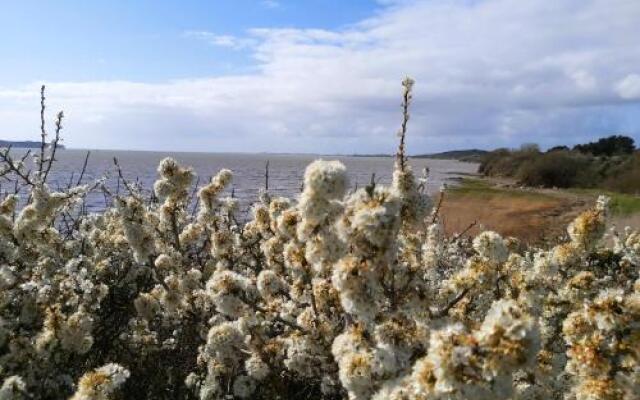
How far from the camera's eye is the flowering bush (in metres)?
3.85

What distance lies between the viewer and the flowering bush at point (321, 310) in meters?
3.85

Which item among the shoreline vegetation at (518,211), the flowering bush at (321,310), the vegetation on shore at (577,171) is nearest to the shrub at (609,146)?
the vegetation on shore at (577,171)

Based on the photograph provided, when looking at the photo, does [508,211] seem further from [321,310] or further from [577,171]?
[321,310]

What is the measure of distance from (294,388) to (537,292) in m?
3.24

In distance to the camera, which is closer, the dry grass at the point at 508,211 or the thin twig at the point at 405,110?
the thin twig at the point at 405,110

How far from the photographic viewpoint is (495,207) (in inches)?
1861

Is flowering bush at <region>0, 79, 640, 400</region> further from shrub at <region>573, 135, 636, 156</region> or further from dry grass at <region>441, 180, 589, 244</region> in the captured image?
shrub at <region>573, 135, 636, 156</region>

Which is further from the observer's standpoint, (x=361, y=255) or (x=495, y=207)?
(x=495, y=207)

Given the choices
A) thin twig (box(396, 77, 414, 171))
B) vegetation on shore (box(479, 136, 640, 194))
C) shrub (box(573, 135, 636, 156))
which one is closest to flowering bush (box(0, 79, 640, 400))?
thin twig (box(396, 77, 414, 171))

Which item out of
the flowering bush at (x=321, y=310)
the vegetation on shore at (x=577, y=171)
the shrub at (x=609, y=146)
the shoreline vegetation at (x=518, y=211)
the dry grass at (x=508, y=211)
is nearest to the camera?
the flowering bush at (x=321, y=310)

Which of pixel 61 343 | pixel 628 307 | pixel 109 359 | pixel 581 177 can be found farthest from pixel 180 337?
pixel 581 177

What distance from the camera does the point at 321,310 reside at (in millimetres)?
5625

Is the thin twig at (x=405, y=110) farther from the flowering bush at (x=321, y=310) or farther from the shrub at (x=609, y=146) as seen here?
the shrub at (x=609, y=146)

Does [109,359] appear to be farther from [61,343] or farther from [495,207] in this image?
[495,207]
